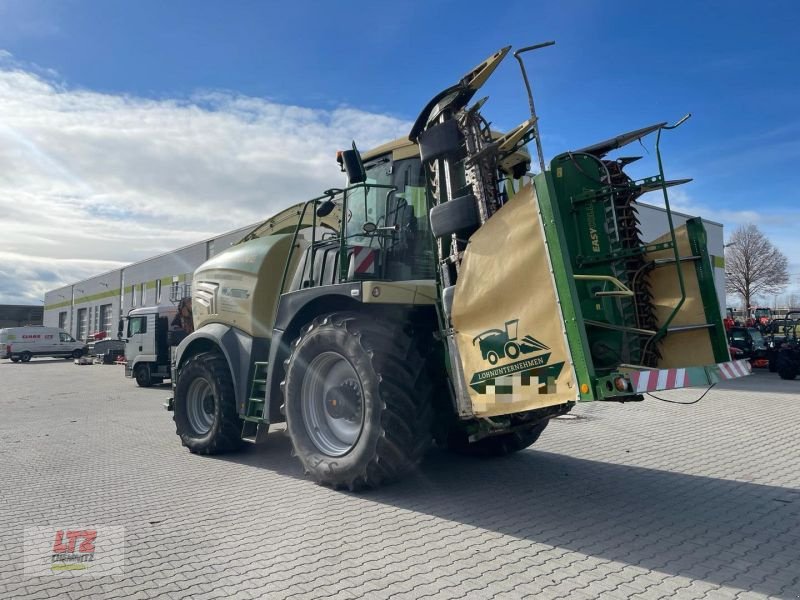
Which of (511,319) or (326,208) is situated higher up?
(326,208)

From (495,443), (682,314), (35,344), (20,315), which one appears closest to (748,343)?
(495,443)

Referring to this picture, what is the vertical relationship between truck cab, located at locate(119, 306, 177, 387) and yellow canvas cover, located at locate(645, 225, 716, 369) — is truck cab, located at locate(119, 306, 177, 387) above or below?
above

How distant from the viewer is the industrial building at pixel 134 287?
91.6 ft

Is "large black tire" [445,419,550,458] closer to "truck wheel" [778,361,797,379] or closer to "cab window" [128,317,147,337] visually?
"cab window" [128,317,147,337]

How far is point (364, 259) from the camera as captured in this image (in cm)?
550

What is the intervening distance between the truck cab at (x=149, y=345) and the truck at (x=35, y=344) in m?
20.9

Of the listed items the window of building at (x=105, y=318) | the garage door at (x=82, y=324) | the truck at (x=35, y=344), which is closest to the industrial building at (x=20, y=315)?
the garage door at (x=82, y=324)

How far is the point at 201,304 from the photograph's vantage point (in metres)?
7.70

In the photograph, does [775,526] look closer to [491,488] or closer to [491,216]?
[491,488]

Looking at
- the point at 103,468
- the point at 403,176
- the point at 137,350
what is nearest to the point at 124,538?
the point at 103,468

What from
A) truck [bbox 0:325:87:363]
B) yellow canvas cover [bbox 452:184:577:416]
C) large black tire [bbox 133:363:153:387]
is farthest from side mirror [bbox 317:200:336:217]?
truck [bbox 0:325:87:363]

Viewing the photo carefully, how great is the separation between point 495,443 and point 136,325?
15.8 m

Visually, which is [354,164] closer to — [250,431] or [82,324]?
[250,431]

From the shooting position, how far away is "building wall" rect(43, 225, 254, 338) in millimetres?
34281
